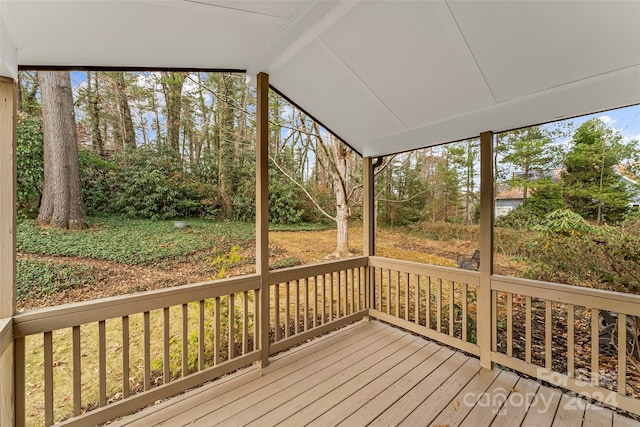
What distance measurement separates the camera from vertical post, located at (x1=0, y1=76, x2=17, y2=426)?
4.59 ft

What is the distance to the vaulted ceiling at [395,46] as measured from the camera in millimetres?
1521

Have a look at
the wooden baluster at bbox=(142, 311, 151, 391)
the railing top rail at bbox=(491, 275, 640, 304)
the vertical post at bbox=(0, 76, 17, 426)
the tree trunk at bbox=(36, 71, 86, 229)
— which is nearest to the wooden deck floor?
the wooden baluster at bbox=(142, 311, 151, 391)

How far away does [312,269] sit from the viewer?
286 cm

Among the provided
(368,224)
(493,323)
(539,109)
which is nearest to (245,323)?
(368,224)

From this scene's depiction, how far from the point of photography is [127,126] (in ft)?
14.8

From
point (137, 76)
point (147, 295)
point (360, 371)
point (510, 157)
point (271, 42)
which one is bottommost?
point (360, 371)

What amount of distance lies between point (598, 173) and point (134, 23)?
15.4 ft

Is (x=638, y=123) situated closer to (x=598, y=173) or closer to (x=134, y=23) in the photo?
(x=598, y=173)

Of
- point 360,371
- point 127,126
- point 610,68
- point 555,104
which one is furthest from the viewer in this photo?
point 127,126

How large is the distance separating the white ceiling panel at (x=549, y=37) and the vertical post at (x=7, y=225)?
8.81 ft

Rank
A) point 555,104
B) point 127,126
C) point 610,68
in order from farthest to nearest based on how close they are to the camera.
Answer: point 127,126 < point 555,104 < point 610,68

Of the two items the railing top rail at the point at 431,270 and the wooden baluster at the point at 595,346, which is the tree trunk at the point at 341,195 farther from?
the wooden baluster at the point at 595,346

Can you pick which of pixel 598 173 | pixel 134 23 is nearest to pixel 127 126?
pixel 134 23

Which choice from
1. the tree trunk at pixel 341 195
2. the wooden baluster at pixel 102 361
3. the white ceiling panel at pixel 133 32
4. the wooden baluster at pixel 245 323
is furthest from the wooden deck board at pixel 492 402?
the tree trunk at pixel 341 195
